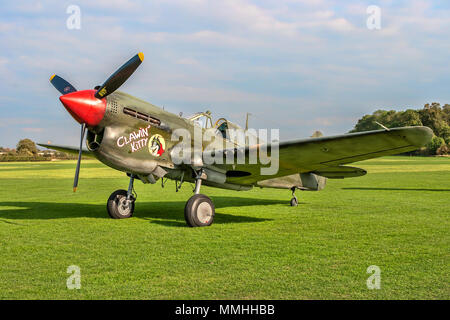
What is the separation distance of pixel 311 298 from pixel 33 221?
7240 mm

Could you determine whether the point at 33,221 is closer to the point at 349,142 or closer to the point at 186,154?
the point at 186,154

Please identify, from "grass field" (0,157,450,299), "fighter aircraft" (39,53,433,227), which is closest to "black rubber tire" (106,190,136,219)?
"fighter aircraft" (39,53,433,227)

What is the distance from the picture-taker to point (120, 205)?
9375 mm

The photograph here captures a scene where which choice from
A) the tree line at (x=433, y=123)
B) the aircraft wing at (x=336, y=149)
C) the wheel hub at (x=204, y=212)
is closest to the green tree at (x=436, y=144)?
the tree line at (x=433, y=123)

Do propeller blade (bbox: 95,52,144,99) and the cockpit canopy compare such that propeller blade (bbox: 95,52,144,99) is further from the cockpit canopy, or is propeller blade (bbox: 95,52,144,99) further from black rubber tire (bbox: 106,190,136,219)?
black rubber tire (bbox: 106,190,136,219)

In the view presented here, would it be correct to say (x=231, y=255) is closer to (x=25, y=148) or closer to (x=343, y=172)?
(x=343, y=172)

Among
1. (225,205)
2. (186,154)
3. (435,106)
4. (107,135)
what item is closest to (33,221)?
(107,135)

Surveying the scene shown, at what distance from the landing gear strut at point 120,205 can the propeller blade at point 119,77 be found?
8.86 feet

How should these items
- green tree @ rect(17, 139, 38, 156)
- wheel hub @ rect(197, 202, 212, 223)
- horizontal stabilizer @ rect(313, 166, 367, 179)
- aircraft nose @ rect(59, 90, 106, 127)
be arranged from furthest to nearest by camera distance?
green tree @ rect(17, 139, 38, 156) → horizontal stabilizer @ rect(313, 166, 367, 179) → wheel hub @ rect(197, 202, 212, 223) → aircraft nose @ rect(59, 90, 106, 127)

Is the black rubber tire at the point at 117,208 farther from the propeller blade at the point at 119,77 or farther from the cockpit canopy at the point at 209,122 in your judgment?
the propeller blade at the point at 119,77

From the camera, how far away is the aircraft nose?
23.1ft

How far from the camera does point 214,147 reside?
30.5 feet

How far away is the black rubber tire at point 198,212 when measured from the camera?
7797 millimetres

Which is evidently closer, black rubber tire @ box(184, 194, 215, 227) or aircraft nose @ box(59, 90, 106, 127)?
aircraft nose @ box(59, 90, 106, 127)
